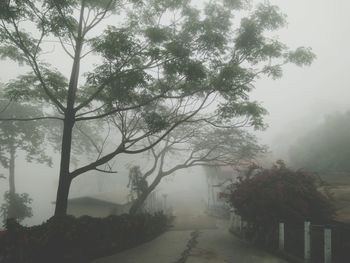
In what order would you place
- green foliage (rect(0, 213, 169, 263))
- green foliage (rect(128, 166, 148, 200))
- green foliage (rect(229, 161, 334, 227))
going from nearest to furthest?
green foliage (rect(0, 213, 169, 263)) < green foliage (rect(229, 161, 334, 227)) < green foliage (rect(128, 166, 148, 200))

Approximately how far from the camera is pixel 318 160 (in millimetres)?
30078

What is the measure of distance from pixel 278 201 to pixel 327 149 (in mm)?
20309

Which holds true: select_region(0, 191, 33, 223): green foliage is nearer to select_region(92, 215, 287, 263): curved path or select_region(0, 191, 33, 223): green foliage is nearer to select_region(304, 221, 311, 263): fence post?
select_region(92, 215, 287, 263): curved path

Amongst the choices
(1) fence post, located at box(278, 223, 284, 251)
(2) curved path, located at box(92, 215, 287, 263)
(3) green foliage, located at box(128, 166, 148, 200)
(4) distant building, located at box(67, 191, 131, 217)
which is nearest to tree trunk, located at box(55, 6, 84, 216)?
(2) curved path, located at box(92, 215, 287, 263)

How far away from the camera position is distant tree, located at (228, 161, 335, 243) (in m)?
13.0

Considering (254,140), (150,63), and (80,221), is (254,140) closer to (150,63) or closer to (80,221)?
(150,63)

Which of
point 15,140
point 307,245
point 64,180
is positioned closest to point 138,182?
point 64,180

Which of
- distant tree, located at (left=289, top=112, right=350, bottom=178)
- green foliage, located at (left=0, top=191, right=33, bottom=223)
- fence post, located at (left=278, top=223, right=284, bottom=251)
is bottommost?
green foliage, located at (left=0, top=191, right=33, bottom=223)

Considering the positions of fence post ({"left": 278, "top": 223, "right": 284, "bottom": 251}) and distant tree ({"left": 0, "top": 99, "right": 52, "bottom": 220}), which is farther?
distant tree ({"left": 0, "top": 99, "right": 52, "bottom": 220})

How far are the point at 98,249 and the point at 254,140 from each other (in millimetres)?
14612

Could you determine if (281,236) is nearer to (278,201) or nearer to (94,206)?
(278,201)

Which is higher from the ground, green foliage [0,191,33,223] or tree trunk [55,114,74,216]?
tree trunk [55,114,74,216]

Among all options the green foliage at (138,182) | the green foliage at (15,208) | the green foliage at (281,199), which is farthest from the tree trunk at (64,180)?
the green foliage at (15,208)

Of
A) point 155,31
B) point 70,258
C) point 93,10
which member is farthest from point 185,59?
point 70,258
